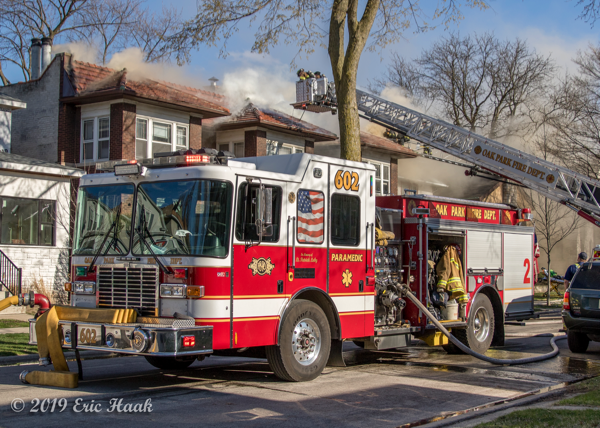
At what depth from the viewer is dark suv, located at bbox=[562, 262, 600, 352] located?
10.9 m

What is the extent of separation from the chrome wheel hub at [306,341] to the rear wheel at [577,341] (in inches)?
214

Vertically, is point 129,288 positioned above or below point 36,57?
below

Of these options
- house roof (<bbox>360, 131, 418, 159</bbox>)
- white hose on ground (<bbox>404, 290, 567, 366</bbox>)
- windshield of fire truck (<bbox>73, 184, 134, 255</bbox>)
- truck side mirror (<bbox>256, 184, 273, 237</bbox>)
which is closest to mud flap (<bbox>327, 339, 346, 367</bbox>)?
white hose on ground (<bbox>404, 290, 567, 366</bbox>)

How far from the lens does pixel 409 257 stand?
34.0ft

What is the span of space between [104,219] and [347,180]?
3.27 meters

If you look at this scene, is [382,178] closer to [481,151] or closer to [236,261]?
[481,151]

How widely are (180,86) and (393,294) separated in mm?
17457

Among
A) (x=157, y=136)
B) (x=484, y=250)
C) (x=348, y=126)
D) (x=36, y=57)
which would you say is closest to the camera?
(x=484, y=250)

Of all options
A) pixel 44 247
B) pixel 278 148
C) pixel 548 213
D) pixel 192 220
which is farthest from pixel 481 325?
pixel 278 148

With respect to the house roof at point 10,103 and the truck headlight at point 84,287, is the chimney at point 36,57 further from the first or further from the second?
the truck headlight at point 84,287

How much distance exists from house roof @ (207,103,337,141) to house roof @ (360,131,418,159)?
3.54 m

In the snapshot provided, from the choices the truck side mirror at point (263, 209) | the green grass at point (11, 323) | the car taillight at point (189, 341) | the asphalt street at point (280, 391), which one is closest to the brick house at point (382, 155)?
the green grass at point (11, 323)

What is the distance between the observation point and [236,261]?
7363mm

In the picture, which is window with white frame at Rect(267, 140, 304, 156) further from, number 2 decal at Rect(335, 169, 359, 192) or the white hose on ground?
number 2 decal at Rect(335, 169, 359, 192)
